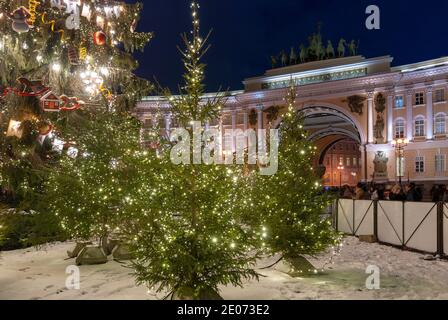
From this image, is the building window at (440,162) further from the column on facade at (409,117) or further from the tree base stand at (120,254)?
the tree base stand at (120,254)

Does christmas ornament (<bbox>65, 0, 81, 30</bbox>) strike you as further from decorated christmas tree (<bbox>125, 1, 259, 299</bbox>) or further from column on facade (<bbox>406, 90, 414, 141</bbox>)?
column on facade (<bbox>406, 90, 414, 141</bbox>)

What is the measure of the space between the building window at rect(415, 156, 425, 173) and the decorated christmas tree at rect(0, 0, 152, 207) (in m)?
37.4

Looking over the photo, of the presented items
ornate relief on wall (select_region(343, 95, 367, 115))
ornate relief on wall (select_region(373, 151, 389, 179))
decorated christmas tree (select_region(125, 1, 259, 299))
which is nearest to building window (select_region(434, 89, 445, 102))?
ornate relief on wall (select_region(343, 95, 367, 115))

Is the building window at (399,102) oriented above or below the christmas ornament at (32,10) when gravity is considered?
above

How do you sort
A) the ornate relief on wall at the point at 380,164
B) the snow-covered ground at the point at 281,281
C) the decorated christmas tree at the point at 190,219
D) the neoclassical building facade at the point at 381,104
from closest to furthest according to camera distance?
the decorated christmas tree at the point at 190,219
the snow-covered ground at the point at 281,281
the neoclassical building facade at the point at 381,104
the ornate relief on wall at the point at 380,164

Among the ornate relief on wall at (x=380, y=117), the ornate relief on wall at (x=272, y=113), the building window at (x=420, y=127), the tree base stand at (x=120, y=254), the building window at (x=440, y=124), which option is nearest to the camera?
the tree base stand at (x=120, y=254)

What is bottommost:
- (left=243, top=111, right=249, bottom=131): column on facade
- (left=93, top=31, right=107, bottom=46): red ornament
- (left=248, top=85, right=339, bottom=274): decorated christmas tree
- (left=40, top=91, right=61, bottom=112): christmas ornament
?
(left=248, top=85, right=339, bottom=274): decorated christmas tree

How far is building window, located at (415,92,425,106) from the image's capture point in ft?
149

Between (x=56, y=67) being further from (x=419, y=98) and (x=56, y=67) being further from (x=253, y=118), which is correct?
(x=253, y=118)

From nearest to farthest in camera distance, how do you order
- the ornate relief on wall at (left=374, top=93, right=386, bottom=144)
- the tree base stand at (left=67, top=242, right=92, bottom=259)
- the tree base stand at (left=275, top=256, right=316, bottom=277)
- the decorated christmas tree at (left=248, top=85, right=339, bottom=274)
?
the tree base stand at (left=275, top=256, right=316, bottom=277), the decorated christmas tree at (left=248, top=85, right=339, bottom=274), the tree base stand at (left=67, top=242, right=92, bottom=259), the ornate relief on wall at (left=374, top=93, right=386, bottom=144)

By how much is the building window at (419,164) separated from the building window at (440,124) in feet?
9.84

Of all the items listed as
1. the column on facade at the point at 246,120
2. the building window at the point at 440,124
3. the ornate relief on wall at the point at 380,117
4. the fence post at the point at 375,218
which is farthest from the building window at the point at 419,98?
the fence post at the point at 375,218

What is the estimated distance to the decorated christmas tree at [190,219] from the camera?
673 cm

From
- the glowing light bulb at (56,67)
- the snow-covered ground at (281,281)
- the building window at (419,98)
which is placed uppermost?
the building window at (419,98)
